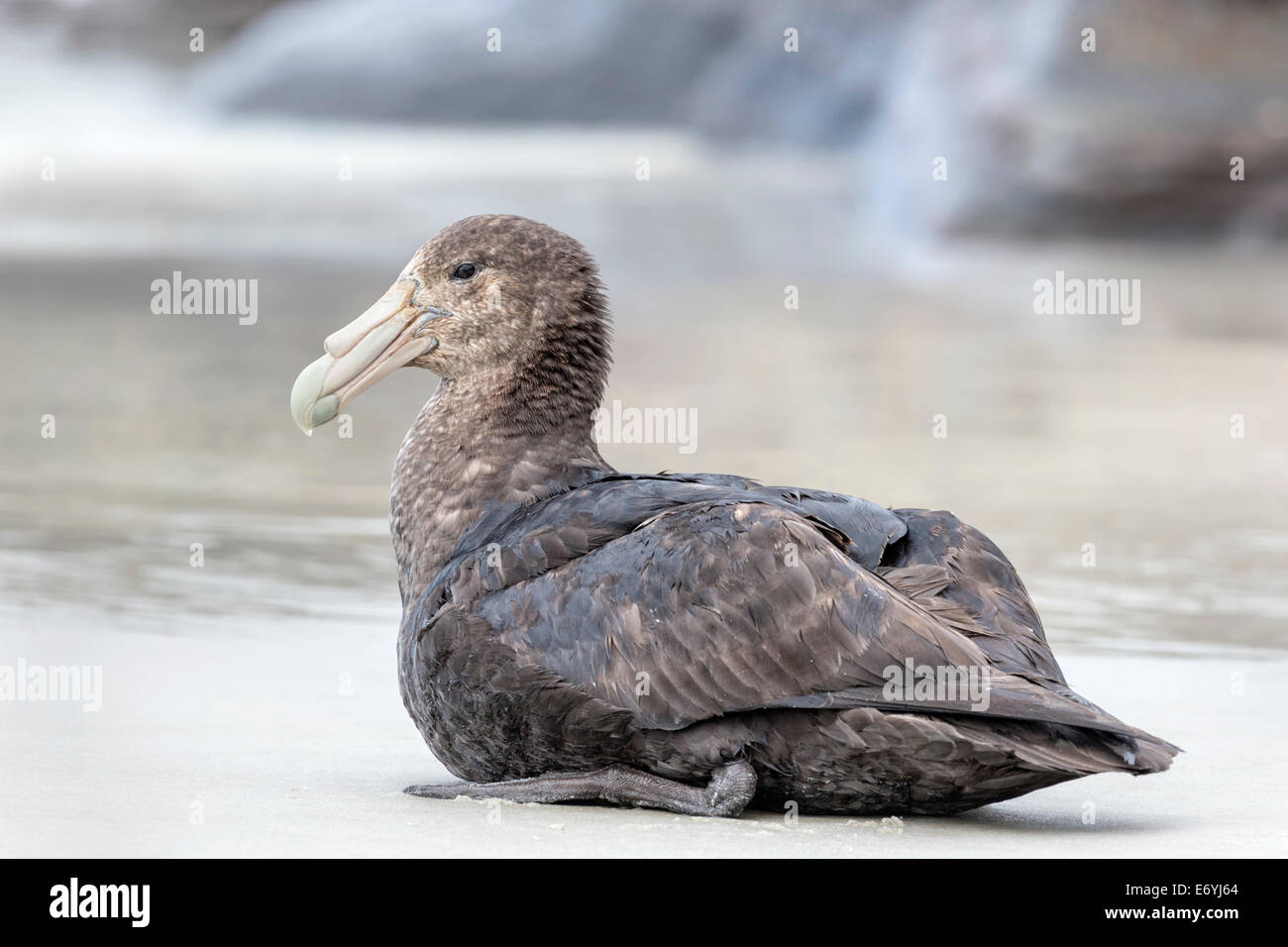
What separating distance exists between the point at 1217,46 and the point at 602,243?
7187mm

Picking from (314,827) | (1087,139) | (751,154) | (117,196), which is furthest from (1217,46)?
(314,827)

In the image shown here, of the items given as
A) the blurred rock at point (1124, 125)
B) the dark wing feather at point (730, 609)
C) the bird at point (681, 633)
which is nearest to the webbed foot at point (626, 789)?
the bird at point (681, 633)

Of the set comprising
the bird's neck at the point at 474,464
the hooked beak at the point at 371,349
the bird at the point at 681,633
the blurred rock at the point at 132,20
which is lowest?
the bird at the point at 681,633

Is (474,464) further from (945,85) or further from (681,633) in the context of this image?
(945,85)

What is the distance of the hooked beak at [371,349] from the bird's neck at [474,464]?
0.19 m

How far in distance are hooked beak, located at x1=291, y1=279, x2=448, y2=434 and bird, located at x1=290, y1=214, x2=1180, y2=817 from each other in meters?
0.10

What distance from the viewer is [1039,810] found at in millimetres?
6250

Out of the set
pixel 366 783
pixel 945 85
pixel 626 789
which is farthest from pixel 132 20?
pixel 626 789

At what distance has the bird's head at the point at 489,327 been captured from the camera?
6812 mm

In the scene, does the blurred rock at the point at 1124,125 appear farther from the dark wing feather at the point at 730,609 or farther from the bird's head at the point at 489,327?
the dark wing feather at the point at 730,609

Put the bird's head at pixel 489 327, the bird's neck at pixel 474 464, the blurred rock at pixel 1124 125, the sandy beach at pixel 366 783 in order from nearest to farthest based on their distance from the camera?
the sandy beach at pixel 366 783 < the bird's neck at pixel 474 464 < the bird's head at pixel 489 327 < the blurred rock at pixel 1124 125

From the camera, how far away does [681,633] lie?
5781mm

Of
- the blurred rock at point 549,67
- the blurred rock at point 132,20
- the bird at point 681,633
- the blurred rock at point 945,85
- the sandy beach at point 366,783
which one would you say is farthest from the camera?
the blurred rock at point 132,20

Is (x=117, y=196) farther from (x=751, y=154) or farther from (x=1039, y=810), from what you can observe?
(x=1039, y=810)
